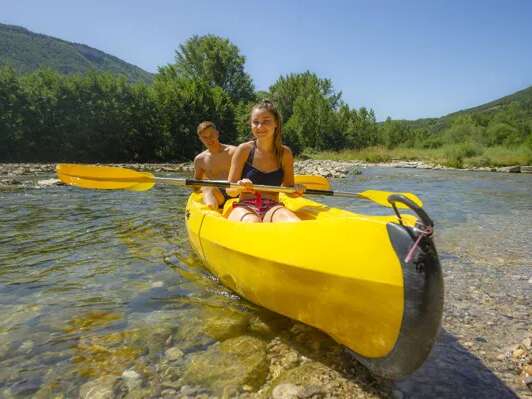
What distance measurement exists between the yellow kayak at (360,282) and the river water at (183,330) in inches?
11.8

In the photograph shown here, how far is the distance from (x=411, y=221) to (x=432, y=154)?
27.5m

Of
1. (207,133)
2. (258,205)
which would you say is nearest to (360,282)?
(258,205)

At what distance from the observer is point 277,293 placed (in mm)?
2086

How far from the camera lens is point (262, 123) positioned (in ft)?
10.5

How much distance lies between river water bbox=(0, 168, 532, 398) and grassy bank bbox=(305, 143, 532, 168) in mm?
19534

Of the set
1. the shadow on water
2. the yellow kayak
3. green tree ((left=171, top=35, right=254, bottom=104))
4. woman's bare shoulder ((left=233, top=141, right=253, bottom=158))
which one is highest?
green tree ((left=171, top=35, right=254, bottom=104))

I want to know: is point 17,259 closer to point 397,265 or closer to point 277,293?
point 277,293

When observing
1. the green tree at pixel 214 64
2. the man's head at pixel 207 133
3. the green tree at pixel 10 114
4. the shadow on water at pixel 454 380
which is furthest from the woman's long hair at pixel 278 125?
the green tree at pixel 214 64

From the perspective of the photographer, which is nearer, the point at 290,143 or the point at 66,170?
the point at 66,170

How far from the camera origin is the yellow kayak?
1.50 meters

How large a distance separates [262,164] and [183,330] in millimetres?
1612

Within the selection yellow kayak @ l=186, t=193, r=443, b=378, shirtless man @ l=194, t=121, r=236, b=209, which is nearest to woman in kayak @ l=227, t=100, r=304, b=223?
yellow kayak @ l=186, t=193, r=443, b=378

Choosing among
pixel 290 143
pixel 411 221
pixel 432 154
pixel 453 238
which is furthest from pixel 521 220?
pixel 290 143

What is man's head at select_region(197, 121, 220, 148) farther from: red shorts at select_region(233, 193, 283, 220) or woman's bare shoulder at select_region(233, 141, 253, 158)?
red shorts at select_region(233, 193, 283, 220)
